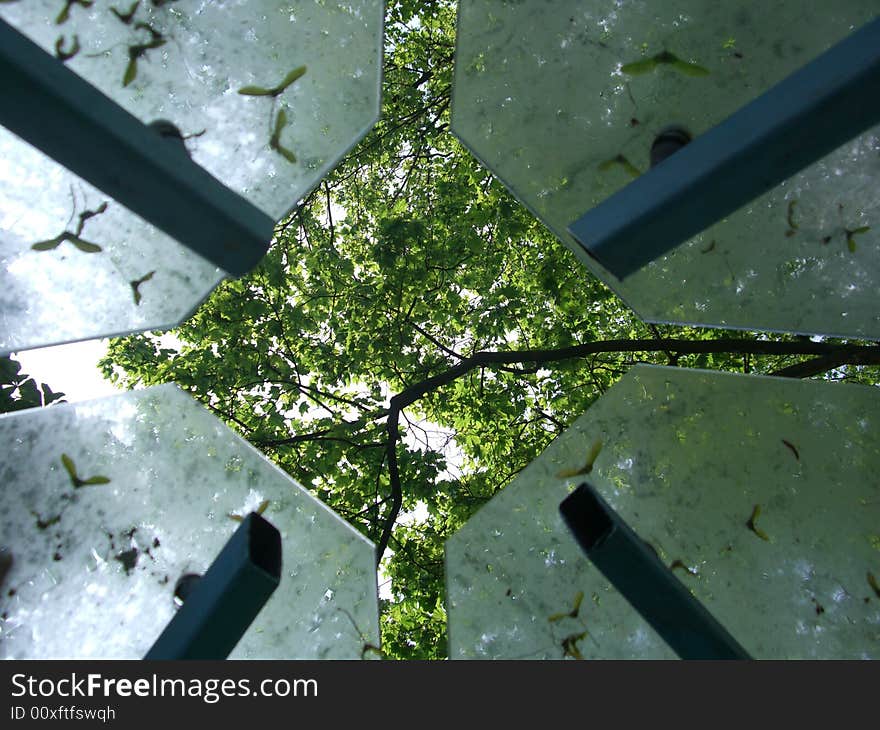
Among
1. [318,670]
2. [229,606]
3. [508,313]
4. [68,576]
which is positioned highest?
[508,313]

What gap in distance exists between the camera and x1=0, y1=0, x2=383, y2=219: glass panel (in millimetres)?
2205

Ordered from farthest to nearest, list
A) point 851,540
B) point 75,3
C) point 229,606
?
point 851,540, point 75,3, point 229,606

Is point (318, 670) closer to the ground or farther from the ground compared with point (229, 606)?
closer to the ground

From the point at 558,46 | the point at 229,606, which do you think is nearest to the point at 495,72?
the point at 558,46

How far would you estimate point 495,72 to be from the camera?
93.1 inches

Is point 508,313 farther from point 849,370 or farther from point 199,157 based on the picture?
point 199,157

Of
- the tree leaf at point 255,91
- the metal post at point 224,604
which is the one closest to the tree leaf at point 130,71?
the tree leaf at point 255,91

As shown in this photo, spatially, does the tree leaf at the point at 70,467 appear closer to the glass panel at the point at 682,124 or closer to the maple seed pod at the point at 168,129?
the maple seed pod at the point at 168,129

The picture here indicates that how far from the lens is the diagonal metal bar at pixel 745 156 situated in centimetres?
155

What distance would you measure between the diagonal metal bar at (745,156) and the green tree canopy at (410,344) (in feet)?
20.2

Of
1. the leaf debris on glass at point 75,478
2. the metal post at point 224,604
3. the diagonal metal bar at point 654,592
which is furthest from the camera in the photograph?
the leaf debris on glass at point 75,478

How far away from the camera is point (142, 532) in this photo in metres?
2.42

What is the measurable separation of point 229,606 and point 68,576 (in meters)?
1.04

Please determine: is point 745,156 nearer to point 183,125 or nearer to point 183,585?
point 183,125
